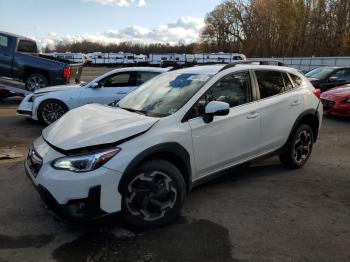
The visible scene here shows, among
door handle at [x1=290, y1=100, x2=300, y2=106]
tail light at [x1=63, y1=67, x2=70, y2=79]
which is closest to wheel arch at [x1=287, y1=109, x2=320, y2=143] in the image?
door handle at [x1=290, y1=100, x2=300, y2=106]

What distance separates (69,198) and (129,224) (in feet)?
2.36

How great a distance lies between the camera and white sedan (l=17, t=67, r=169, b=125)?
32.7 feet

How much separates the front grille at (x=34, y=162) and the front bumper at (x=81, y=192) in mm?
225

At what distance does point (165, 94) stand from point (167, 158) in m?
1.01

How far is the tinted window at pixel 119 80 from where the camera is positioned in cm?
1019

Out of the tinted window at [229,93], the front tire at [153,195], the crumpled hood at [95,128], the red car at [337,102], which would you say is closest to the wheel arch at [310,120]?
the tinted window at [229,93]

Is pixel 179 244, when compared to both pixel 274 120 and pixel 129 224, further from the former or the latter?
pixel 274 120

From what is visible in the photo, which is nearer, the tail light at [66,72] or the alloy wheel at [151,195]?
the alloy wheel at [151,195]

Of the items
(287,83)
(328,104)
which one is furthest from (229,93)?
(328,104)

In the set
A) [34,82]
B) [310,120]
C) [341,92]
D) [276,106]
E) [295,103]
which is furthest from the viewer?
[34,82]

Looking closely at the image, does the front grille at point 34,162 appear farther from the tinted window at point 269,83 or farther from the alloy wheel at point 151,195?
the tinted window at point 269,83

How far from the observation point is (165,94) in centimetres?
515

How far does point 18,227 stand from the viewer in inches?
173

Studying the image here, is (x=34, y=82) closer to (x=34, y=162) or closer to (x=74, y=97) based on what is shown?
(x=74, y=97)
